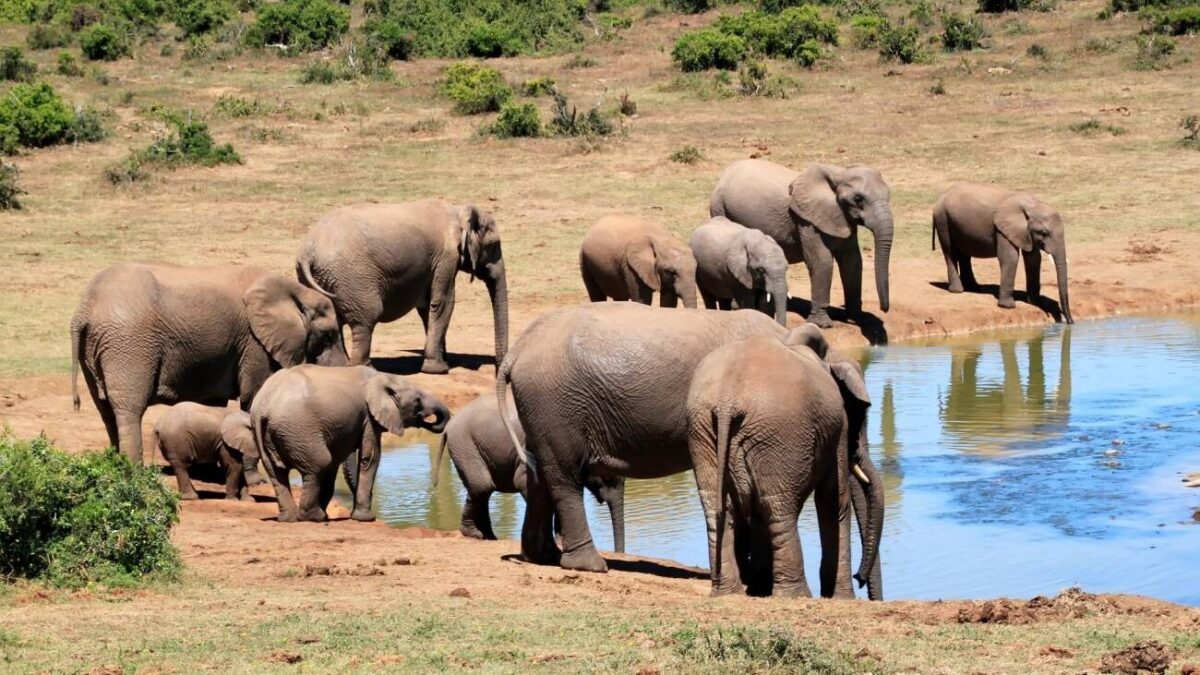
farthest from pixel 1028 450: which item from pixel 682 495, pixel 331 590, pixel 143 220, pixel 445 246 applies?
pixel 143 220

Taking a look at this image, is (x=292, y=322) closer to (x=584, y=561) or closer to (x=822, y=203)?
(x=584, y=561)

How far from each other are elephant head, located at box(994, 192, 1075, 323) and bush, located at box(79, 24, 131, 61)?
21970 millimetres

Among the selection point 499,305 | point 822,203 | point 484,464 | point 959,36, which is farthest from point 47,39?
point 484,464

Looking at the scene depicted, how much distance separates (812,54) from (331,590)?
2740cm

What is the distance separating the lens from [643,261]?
19.7 m

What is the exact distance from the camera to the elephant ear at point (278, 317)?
557 inches

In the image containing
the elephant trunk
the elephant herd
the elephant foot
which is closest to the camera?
the elephant herd

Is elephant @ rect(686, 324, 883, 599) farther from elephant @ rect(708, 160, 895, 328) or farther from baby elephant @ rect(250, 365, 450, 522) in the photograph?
elephant @ rect(708, 160, 895, 328)

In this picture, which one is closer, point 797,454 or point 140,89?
point 797,454

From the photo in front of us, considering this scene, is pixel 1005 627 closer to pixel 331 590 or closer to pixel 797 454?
pixel 797 454

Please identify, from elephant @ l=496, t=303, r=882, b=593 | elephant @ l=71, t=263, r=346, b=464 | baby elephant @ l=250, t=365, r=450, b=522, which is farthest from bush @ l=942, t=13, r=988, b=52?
elephant @ l=496, t=303, r=882, b=593

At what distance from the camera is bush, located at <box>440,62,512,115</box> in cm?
3188

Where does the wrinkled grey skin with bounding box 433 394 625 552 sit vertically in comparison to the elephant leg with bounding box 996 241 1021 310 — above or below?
above

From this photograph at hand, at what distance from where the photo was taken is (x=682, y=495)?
1419cm
